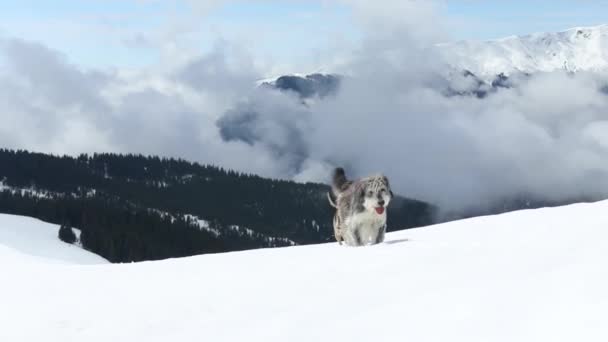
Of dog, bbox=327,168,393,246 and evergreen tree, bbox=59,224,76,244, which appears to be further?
evergreen tree, bbox=59,224,76,244

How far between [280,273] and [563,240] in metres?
3.98

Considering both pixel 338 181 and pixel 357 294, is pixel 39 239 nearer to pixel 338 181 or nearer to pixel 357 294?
pixel 338 181

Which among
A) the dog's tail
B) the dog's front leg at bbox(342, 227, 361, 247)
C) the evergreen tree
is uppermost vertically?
the evergreen tree

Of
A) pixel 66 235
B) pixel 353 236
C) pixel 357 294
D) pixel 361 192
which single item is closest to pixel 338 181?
pixel 353 236

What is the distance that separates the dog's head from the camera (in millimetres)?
12492

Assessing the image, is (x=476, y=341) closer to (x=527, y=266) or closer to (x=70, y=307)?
(x=527, y=266)

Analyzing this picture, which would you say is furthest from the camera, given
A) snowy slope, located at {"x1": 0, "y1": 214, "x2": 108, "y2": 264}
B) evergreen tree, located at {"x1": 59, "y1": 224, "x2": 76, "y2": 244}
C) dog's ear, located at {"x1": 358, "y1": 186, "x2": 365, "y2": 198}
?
evergreen tree, located at {"x1": 59, "y1": 224, "x2": 76, "y2": 244}

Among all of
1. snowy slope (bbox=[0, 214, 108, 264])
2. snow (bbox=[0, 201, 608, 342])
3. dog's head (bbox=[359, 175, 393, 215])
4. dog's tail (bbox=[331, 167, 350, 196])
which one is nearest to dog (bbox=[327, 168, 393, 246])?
dog's head (bbox=[359, 175, 393, 215])

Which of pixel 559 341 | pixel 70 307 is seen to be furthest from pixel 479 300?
pixel 70 307

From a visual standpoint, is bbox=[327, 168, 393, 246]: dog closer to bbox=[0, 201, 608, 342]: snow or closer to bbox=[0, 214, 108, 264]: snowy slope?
bbox=[0, 201, 608, 342]: snow

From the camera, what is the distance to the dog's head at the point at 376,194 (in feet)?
41.0

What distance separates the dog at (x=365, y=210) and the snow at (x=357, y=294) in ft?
3.48

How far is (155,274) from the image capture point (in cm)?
1143

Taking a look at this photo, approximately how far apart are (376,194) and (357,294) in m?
4.37
